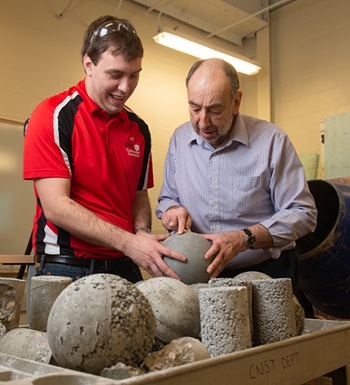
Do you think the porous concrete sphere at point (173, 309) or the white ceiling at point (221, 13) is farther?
the white ceiling at point (221, 13)

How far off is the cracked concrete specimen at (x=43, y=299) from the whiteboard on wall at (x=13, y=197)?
3.08 metres

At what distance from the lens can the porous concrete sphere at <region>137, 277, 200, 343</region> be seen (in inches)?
39.6

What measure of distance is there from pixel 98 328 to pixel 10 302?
1.25 feet

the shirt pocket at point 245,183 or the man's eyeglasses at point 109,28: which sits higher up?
the man's eyeglasses at point 109,28

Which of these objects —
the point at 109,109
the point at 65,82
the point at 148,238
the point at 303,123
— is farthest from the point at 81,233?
→ the point at 303,123

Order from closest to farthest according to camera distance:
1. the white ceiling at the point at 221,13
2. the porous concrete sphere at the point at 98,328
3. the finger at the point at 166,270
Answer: the porous concrete sphere at the point at 98,328 < the finger at the point at 166,270 < the white ceiling at the point at 221,13

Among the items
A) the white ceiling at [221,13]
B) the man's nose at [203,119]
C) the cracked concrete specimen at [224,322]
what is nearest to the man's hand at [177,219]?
the man's nose at [203,119]

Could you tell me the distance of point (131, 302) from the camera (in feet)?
2.77

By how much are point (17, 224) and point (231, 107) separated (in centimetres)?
274

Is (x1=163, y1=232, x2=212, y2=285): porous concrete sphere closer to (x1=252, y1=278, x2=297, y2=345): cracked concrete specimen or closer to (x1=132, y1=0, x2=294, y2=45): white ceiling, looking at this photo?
(x1=252, y1=278, x2=297, y2=345): cracked concrete specimen

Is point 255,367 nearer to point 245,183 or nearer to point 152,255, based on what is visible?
point 152,255

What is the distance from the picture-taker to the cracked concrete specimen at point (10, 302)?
3.51 ft

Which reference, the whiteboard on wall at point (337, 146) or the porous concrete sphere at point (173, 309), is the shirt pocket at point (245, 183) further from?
the whiteboard on wall at point (337, 146)

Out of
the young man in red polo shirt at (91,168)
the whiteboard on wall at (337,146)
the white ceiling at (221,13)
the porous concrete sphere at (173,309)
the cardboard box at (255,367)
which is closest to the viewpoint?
the cardboard box at (255,367)
